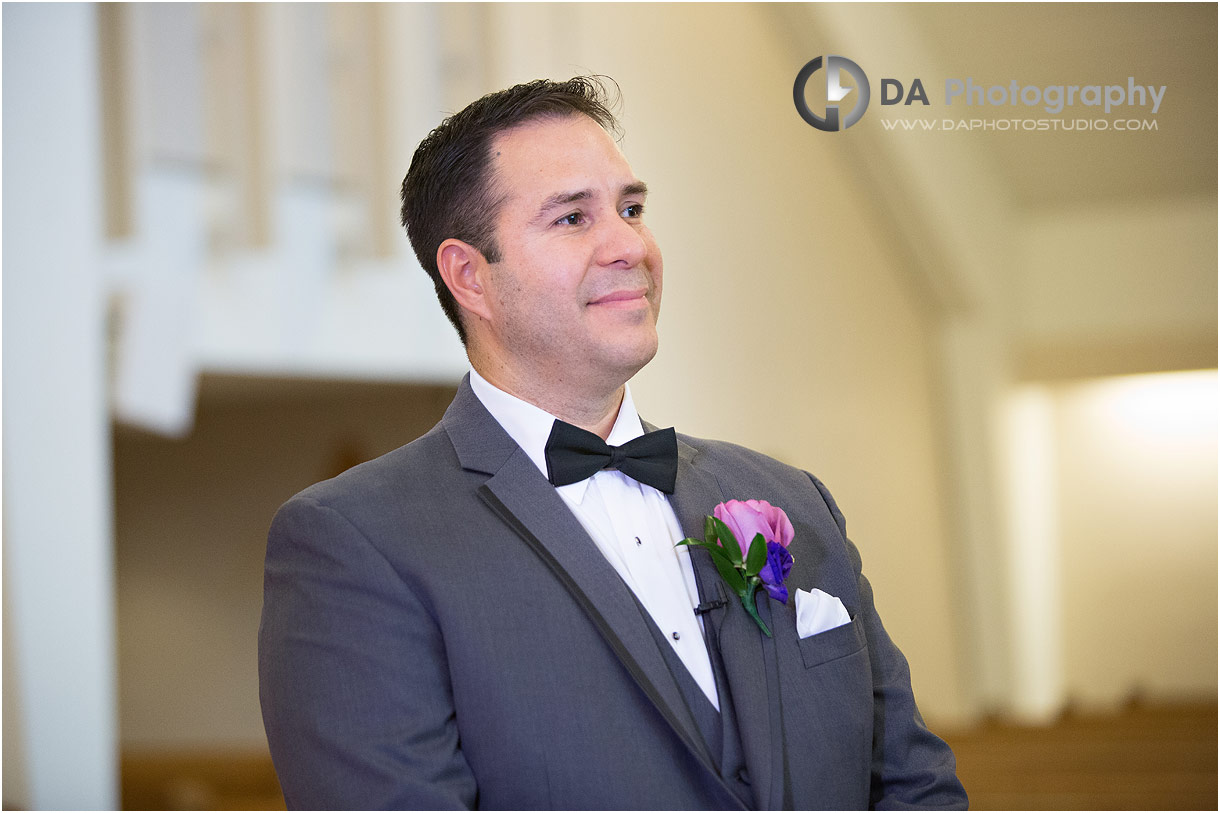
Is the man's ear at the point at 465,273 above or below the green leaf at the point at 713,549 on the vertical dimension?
above

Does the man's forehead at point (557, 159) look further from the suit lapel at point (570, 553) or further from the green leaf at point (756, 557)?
the green leaf at point (756, 557)

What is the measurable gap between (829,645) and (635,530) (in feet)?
1.03

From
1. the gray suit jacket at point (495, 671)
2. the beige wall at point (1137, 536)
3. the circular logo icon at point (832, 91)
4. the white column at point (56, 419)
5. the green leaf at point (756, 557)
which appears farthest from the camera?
the beige wall at point (1137, 536)

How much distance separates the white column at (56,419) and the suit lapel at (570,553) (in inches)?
105

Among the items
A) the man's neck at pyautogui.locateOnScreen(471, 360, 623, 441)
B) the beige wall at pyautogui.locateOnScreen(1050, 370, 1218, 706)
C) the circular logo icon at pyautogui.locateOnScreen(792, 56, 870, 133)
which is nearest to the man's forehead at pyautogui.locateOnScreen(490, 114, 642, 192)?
the man's neck at pyautogui.locateOnScreen(471, 360, 623, 441)

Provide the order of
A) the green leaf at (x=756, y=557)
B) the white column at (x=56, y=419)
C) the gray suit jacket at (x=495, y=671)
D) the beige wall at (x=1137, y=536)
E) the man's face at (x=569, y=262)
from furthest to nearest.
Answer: the beige wall at (x=1137, y=536)
the white column at (x=56, y=419)
the man's face at (x=569, y=262)
the green leaf at (x=756, y=557)
the gray suit jacket at (x=495, y=671)

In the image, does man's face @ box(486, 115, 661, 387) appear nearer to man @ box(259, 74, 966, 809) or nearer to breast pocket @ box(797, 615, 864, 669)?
man @ box(259, 74, 966, 809)

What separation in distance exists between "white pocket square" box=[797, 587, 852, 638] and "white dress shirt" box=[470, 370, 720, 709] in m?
0.14

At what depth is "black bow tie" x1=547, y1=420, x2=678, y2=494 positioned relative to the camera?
1.59m

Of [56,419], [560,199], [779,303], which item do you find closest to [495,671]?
[560,199]

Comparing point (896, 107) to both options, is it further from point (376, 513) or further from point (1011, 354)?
point (376, 513)

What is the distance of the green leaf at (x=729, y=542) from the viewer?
1.52 metres

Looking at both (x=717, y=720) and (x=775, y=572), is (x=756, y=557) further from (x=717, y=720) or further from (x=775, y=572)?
(x=717, y=720)

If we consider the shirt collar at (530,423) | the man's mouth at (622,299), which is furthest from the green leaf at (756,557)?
the man's mouth at (622,299)
